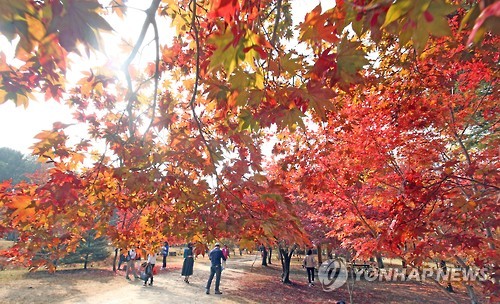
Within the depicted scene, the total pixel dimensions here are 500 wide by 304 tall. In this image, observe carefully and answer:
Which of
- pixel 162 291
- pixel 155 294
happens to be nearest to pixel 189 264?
pixel 162 291

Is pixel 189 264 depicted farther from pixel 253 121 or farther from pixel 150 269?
pixel 253 121

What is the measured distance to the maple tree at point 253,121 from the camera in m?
1.62

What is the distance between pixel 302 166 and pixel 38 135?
450cm

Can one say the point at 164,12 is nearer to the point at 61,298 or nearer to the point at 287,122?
the point at 287,122

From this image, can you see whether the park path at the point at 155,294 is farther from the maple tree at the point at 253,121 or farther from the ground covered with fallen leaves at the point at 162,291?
the maple tree at the point at 253,121

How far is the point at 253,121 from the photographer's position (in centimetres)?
260

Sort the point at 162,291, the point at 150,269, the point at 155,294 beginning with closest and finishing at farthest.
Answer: the point at 155,294 → the point at 162,291 → the point at 150,269

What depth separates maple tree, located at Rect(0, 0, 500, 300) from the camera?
1.62 m

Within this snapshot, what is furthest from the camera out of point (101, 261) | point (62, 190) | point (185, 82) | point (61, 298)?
point (101, 261)

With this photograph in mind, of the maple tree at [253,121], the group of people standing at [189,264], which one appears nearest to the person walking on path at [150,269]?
the group of people standing at [189,264]

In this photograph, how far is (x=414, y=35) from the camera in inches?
49.9

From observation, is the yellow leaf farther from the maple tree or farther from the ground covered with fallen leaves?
the ground covered with fallen leaves

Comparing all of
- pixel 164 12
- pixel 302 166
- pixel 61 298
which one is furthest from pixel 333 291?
pixel 164 12

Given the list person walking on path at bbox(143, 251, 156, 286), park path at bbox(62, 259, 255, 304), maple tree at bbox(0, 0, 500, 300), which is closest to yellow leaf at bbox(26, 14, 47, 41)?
maple tree at bbox(0, 0, 500, 300)
